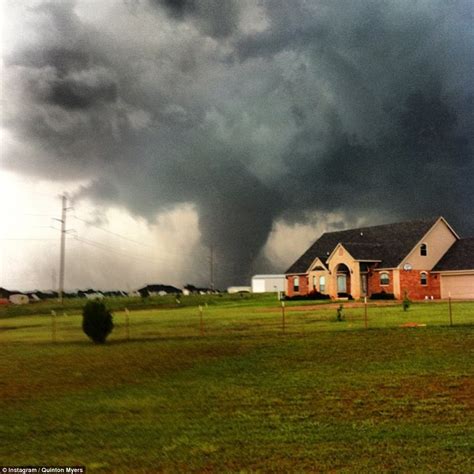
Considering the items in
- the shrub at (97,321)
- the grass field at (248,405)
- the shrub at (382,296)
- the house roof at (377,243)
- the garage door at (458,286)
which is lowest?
the grass field at (248,405)

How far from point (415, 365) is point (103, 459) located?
1103 cm

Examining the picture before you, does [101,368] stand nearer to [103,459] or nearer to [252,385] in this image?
[252,385]

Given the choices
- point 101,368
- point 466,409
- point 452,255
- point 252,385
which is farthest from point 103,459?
point 452,255

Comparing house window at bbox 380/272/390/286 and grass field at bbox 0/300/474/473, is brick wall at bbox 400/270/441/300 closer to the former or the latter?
house window at bbox 380/272/390/286

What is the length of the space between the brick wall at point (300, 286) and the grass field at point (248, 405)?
41.1 metres

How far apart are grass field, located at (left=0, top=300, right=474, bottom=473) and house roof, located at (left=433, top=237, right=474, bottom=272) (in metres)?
33.2

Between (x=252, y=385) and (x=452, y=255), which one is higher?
(x=452, y=255)

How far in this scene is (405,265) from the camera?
182 feet

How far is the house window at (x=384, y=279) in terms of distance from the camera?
56453mm

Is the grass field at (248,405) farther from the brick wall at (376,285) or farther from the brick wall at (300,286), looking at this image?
the brick wall at (300,286)

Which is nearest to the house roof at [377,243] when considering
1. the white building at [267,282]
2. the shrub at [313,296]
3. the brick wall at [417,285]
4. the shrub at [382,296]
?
the brick wall at [417,285]

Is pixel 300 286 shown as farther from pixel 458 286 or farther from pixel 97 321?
pixel 97 321

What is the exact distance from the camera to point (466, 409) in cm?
1135

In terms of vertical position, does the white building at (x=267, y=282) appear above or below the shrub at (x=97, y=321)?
above
